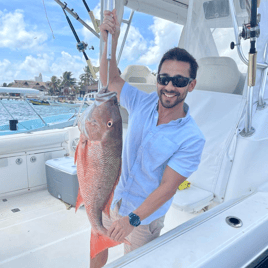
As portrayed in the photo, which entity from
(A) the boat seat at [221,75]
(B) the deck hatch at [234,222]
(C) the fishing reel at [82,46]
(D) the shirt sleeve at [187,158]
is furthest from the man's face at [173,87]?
(C) the fishing reel at [82,46]

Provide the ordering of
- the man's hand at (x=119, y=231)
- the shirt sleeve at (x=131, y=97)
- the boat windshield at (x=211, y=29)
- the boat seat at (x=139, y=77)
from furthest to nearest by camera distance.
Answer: the boat seat at (x=139, y=77) < the boat windshield at (x=211, y=29) < the shirt sleeve at (x=131, y=97) < the man's hand at (x=119, y=231)

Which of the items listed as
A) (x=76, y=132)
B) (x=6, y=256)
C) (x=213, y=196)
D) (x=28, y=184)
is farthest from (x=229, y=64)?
(x=28, y=184)

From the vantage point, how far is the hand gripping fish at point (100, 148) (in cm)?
104

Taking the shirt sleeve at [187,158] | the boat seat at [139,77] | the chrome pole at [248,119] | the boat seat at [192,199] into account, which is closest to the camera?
the shirt sleeve at [187,158]

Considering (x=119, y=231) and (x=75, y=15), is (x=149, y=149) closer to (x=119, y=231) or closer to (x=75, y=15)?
(x=119, y=231)

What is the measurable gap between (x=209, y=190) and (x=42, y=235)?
5.82 ft

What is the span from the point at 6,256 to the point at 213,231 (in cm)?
193

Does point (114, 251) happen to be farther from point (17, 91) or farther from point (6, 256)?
point (17, 91)

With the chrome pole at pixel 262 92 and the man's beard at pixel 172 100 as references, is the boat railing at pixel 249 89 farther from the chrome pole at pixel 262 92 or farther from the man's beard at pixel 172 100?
the man's beard at pixel 172 100

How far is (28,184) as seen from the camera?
351cm

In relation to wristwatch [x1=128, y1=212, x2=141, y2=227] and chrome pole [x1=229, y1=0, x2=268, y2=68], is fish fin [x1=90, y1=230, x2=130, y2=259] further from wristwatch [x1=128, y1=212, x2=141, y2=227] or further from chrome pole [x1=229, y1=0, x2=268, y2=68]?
chrome pole [x1=229, y1=0, x2=268, y2=68]

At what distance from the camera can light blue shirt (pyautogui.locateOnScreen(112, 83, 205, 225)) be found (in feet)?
4.32

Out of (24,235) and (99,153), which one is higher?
(99,153)

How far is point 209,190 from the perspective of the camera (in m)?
2.13
